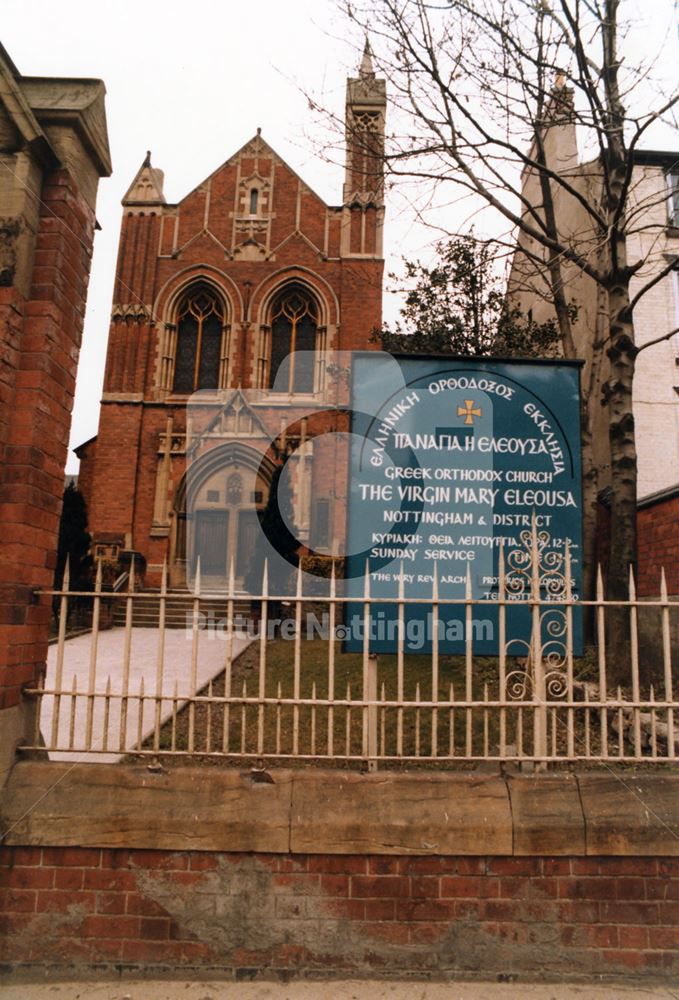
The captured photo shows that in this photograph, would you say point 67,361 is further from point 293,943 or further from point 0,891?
point 293,943

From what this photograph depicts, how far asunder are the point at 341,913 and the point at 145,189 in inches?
903

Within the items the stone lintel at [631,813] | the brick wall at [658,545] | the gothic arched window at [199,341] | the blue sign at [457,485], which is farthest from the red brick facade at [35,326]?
the gothic arched window at [199,341]

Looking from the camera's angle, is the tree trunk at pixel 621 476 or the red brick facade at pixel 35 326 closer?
the red brick facade at pixel 35 326

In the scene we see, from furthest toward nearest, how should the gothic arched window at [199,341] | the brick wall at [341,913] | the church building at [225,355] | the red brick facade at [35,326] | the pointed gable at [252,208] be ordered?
the pointed gable at [252,208]
the gothic arched window at [199,341]
the church building at [225,355]
the red brick facade at [35,326]
the brick wall at [341,913]

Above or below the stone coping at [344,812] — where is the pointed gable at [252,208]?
above

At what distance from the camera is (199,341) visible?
20969mm

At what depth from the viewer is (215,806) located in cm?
308

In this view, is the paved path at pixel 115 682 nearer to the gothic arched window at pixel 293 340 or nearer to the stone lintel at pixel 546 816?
the stone lintel at pixel 546 816

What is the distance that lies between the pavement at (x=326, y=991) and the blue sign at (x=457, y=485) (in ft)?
5.32

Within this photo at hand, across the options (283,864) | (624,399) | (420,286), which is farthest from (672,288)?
(283,864)

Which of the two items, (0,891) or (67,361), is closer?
(0,891)

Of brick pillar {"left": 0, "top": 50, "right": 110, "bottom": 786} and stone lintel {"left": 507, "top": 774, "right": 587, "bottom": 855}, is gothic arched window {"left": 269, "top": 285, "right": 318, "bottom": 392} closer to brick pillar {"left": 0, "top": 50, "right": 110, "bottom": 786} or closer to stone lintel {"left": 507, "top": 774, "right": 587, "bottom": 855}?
brick pillar {"left": 0, "top": 50, "right": 110, "bottom": 786}

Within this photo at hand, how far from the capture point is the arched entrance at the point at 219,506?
19547 mm

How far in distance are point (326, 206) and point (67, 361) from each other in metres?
19.9
